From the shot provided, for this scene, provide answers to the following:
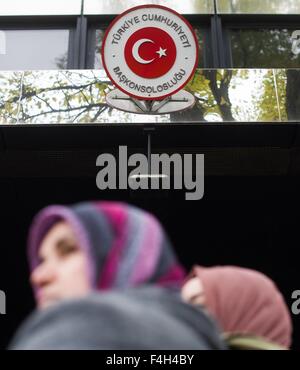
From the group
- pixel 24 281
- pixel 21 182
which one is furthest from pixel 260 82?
pixel 24 281

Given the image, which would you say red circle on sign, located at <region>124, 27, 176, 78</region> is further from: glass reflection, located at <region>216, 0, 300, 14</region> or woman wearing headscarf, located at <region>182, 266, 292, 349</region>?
woman wearing headscarf, located at <region>182, 266, 292, 349</region>

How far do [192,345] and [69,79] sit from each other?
5969mm

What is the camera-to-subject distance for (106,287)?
1.29 meters

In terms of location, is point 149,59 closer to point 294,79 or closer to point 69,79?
point 69,79

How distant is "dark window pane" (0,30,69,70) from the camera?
25.4 ft

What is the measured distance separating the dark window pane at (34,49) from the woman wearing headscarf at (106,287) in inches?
263

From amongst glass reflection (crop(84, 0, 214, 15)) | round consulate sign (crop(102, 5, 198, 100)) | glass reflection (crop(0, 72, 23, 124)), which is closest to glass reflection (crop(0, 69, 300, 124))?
glass reflection (crop(0, 72, 23, 124))

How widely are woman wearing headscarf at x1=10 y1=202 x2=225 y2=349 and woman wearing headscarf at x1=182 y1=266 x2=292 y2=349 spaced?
1.84 ft

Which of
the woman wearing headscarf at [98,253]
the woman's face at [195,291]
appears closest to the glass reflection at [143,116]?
the woman's face at [195,291]

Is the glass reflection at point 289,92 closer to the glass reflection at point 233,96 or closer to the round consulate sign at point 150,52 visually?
the glass reflection at point 233,96

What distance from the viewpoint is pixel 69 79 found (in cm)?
675

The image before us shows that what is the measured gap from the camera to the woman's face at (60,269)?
4.37 ft
